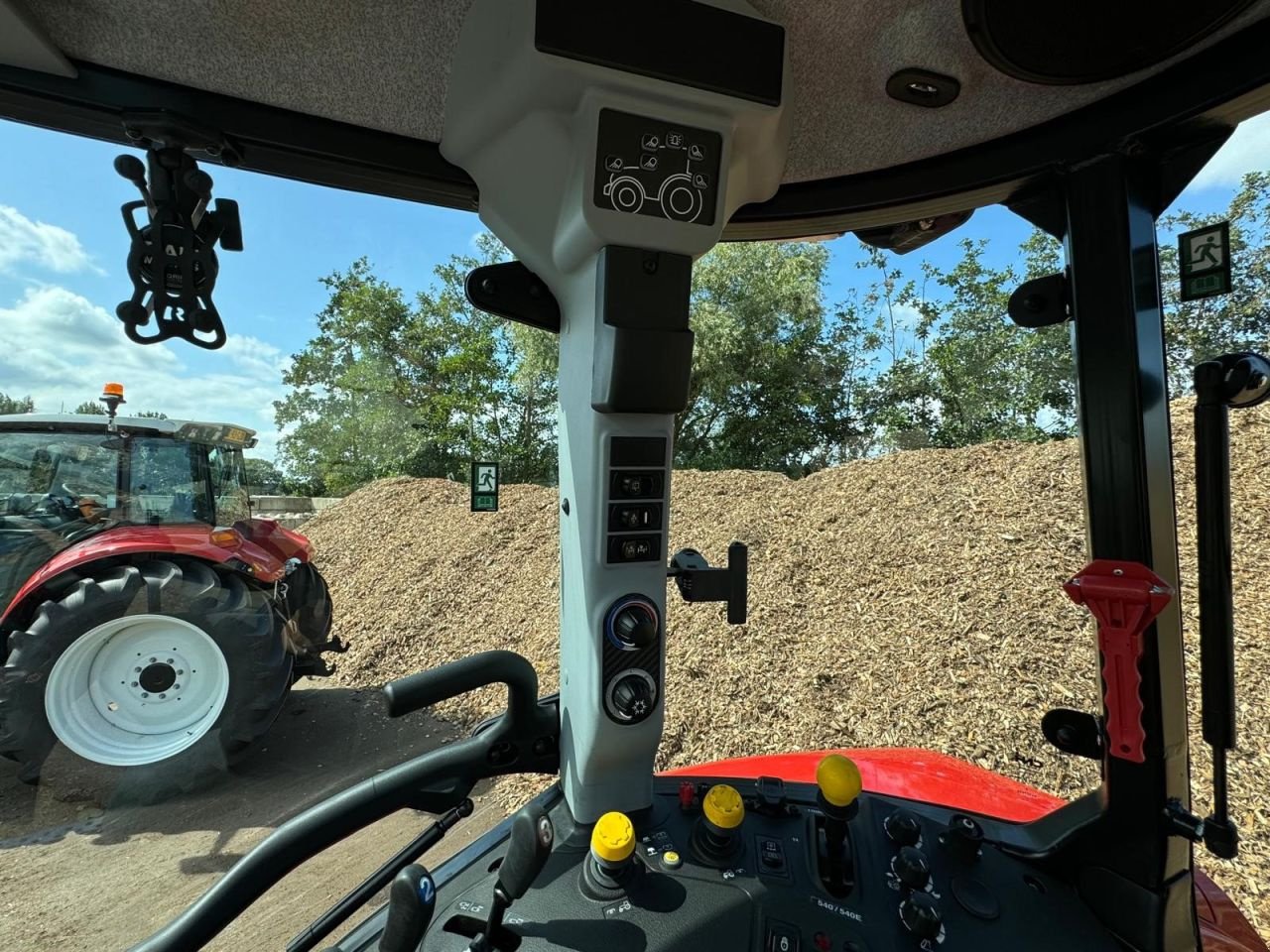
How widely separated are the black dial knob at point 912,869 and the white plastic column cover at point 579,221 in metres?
0.36

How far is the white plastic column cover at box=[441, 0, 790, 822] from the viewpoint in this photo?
2.37ft

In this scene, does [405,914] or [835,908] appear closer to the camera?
[405,914]

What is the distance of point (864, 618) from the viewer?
130 inches

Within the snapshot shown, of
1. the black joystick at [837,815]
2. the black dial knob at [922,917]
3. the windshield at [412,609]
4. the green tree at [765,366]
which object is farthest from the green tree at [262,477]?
the green tree at [765,366]

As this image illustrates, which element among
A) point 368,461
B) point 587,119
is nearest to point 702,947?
point 587,119

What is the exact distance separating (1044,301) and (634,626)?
83 cm

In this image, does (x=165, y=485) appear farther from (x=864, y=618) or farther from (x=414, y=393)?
(x=864, y=618)

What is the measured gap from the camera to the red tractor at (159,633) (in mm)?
1977

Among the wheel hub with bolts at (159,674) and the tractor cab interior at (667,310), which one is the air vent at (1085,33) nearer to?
the tractor cab interior at (667,310)

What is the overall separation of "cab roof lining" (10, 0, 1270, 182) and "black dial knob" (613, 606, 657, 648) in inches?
31.3

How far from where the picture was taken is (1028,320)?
960 mm

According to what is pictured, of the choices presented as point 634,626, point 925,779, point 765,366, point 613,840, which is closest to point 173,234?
point 634,626

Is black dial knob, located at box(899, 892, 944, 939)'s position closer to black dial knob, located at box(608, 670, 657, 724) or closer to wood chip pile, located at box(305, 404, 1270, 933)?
black dial knob, located at box(608, 670, 657, 724)

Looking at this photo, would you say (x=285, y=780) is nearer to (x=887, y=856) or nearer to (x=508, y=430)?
(x=508, y=430)
